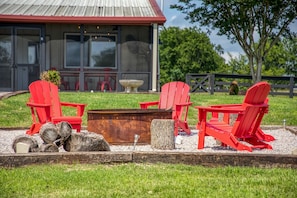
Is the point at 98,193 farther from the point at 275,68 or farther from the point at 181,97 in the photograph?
the point at 275,68

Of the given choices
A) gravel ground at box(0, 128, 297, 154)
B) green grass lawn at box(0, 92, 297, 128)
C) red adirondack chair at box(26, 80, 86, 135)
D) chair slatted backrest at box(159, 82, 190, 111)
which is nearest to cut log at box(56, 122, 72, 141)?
gravel ground at box(0, 128, 297, 154)

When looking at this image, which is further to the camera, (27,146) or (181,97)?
(181,97)

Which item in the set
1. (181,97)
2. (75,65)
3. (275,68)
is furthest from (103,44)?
(275,68)

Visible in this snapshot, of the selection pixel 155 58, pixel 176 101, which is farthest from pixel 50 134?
pixel 155 58

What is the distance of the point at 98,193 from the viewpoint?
3.92 meters

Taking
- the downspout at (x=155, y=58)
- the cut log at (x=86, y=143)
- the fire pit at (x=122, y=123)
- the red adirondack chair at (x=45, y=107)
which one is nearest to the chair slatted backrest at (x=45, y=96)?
the red adirondack chair at (x=45, y=107)

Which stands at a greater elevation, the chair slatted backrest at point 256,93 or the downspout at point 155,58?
the downspout at point 155,58

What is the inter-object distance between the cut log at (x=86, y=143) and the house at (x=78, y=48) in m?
12.5

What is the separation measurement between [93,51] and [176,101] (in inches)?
429

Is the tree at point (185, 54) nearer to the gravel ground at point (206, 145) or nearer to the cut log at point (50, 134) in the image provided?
the gravel ground at point (206, 145)

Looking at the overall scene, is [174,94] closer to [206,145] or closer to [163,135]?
[206,145]

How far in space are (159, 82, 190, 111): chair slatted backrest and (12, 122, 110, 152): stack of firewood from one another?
2760 mm

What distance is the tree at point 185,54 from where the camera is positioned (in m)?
54.2

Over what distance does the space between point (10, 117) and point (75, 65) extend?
28.8 ft
